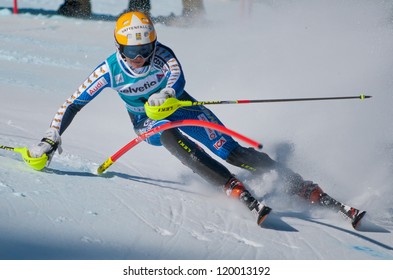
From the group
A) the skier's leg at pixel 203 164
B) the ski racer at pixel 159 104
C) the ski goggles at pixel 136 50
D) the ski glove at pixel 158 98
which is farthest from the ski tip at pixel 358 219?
the ski goggles at pixel 136 50

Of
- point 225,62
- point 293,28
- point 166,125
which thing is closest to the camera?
point 166,125

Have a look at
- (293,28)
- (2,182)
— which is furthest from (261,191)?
(293,28)

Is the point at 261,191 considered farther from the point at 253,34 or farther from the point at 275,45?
the point at 253,34

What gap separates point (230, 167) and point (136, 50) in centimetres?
182

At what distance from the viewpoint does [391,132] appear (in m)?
6.68

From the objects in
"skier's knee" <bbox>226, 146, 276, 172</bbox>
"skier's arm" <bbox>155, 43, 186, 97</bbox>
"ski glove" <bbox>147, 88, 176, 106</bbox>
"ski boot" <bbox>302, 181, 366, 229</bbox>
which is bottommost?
"ski boot" <bbox>302, 181, 366, 229</bbox>

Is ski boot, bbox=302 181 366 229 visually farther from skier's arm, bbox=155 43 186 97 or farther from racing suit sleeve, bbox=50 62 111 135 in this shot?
racing suit sleeve, bbox=50 62 111 135

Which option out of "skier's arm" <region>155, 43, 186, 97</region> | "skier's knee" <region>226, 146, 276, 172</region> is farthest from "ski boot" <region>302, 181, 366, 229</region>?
"skier's arm" <region>155, 43, 186, 97</region>

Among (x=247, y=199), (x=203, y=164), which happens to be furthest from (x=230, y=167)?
(x=247, y=199)

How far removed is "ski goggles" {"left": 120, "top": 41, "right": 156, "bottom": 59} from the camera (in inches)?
193

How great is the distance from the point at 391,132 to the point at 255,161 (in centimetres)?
218

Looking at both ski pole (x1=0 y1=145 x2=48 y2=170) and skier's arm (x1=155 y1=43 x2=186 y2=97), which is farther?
skier's arm (x1=155 y1=43 x2=186 y2=97)

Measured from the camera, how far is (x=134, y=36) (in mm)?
4855
